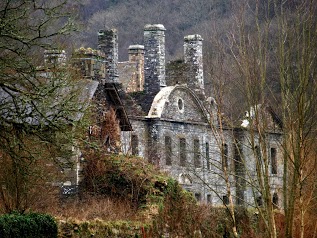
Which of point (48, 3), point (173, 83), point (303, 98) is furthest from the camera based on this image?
point (173, 83)

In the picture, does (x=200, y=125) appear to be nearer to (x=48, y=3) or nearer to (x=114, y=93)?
(x=114, y=93)

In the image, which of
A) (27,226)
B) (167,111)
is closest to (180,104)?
(167,111)

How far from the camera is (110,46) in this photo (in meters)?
47.8

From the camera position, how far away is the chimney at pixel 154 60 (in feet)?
164

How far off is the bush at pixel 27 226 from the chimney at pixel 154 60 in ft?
82.7

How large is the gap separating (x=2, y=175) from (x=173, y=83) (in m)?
26.2

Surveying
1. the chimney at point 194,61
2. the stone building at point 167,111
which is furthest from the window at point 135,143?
the chimney at point 194,61

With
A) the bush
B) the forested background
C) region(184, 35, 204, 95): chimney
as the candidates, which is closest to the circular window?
region(184, 35, 204, 95): chimney

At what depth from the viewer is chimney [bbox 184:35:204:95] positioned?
2093 inches

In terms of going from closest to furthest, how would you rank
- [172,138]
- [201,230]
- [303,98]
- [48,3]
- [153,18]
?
[303,98] < [48,3] < [201,230] < [172,138] < [153,18]

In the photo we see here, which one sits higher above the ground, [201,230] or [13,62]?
[13,62]

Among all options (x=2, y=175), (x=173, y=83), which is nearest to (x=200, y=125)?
(x=173, y=83)

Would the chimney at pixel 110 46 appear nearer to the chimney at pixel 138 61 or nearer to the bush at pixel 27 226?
the chimney at pixel 138 61

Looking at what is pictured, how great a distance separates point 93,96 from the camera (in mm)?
37406
